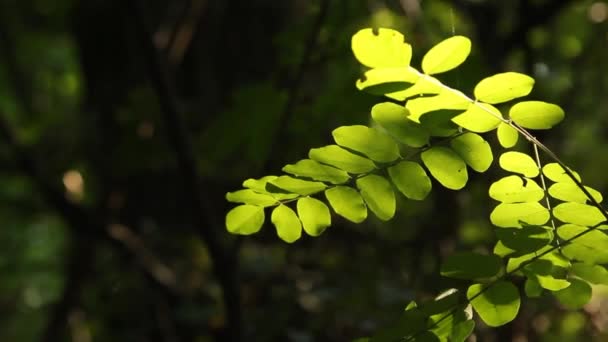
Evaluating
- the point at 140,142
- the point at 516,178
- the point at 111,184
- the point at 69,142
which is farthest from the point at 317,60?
the point at 69,142

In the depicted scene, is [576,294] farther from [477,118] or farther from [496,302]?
[477,118]

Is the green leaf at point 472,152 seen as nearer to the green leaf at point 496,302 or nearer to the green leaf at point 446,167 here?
A: the green leaf at point 446,167

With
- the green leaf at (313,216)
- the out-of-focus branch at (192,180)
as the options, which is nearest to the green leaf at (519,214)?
the green leaf at (313,216)

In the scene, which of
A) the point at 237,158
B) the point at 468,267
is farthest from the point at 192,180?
the point at 468,267

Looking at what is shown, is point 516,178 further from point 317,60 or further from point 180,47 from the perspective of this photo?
point 180,47

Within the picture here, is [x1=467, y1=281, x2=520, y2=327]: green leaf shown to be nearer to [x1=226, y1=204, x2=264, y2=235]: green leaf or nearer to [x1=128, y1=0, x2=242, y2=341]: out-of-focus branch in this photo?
[x1=226, y1=204, x2=264, y2=235]: green leaf
